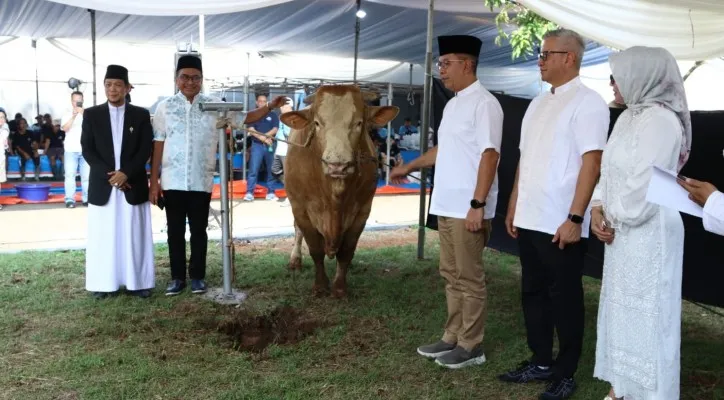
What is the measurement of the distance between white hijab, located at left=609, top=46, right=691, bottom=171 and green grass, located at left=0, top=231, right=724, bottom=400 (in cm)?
161

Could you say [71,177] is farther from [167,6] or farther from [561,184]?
[561,184]

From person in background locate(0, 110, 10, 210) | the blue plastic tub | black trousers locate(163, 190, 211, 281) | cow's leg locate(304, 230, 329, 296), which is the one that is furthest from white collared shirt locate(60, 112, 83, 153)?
cow's leg locate(304, 230, 329, 296)

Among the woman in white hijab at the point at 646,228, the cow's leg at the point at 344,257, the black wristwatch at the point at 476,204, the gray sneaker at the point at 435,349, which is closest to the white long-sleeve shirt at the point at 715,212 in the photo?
the woman in white hijab at the point at 646,228

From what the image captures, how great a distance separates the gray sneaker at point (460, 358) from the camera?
376cm

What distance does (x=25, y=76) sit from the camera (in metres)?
15.4

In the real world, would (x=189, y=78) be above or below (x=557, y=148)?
above

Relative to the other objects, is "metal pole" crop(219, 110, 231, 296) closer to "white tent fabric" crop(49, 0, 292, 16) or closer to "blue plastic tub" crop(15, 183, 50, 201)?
"white tent fabric" crop(49, 0, 292, 16)

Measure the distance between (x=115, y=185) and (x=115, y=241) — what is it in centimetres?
46

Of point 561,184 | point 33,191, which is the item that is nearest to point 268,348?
point 561,184

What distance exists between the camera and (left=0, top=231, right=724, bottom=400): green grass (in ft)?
11.4

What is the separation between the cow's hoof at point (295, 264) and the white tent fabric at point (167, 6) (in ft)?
7.93

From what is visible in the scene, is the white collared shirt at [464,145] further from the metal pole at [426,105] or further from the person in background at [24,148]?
the person in background at [24,148]

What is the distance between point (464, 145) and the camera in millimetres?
3594

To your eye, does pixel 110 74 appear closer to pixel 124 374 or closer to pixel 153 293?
pixel 153 293
